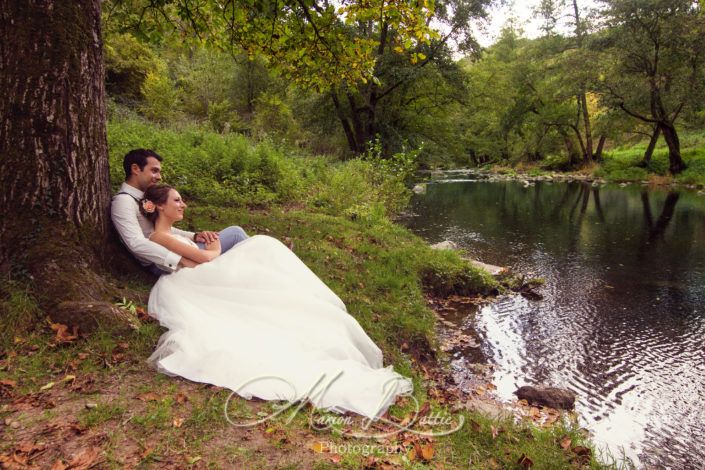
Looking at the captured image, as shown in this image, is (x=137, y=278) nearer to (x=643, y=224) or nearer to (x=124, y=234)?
(x=124, y=234)

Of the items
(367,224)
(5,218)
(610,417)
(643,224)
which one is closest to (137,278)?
(5,218)

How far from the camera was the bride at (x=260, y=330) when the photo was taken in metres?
3.66

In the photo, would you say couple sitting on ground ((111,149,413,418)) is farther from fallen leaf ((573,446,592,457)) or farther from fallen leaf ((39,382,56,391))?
fallen leaf ((573,446,592,457))

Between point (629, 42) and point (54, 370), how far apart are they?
33.5 metres

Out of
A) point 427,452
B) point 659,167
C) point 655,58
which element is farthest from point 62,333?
point 659,167

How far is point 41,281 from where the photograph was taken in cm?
414

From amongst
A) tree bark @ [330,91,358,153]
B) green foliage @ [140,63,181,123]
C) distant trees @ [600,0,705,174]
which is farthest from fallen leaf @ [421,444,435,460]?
distant trees @ [600,0,705,174]

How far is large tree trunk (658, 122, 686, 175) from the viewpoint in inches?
1179

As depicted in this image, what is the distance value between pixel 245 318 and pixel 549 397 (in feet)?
12.4

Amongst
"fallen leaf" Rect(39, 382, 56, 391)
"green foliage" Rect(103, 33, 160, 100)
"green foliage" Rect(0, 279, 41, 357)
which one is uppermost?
"green foliage" Rect(103, 33, 160, 100)

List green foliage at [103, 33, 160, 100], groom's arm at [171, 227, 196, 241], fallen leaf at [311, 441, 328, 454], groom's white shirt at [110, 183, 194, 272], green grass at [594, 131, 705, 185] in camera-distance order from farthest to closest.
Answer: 1. green grass at [594, 131, 705, 185]
2. green foliage at [103, 33, 160, 100]
3. groom's arm at [171, 227, 196, 241]
4. groom's white shirt at [110, 183, 194, 272]
5. fallen leaf at [311, 441, 328, 454]

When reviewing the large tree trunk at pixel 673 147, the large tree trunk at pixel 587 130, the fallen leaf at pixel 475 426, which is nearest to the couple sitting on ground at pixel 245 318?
the fallen leaf at pixel 475 426

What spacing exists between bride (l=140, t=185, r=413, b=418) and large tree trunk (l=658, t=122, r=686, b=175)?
3355 centimetres

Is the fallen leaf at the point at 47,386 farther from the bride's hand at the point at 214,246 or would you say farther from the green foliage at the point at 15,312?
the bride's hand at the point at 214,246
